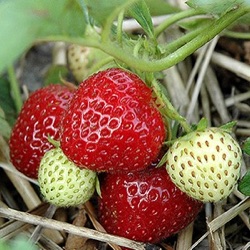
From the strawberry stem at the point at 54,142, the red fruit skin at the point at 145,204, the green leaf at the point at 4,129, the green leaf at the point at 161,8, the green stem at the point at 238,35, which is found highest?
the green leaf at the point at 161,8

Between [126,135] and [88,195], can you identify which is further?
[88,195]

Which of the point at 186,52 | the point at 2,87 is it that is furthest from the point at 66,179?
the point at 2,87

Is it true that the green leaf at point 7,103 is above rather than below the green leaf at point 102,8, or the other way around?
below

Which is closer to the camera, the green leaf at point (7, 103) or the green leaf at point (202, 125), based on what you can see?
the green leaf at point (202, 125)

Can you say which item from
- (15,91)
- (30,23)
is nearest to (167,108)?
(30,23)

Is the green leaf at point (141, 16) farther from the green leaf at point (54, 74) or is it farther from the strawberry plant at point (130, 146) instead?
the green leaf at point (54, 74)

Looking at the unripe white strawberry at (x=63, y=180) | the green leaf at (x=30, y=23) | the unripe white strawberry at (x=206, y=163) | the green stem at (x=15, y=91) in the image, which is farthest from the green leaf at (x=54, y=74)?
the green leaf at (x=30, y=23)

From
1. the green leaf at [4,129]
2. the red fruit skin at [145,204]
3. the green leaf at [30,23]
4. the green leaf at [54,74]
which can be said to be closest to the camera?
the green leaf at [30,23]

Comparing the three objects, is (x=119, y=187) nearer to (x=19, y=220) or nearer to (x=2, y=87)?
(x=19, y=220)
